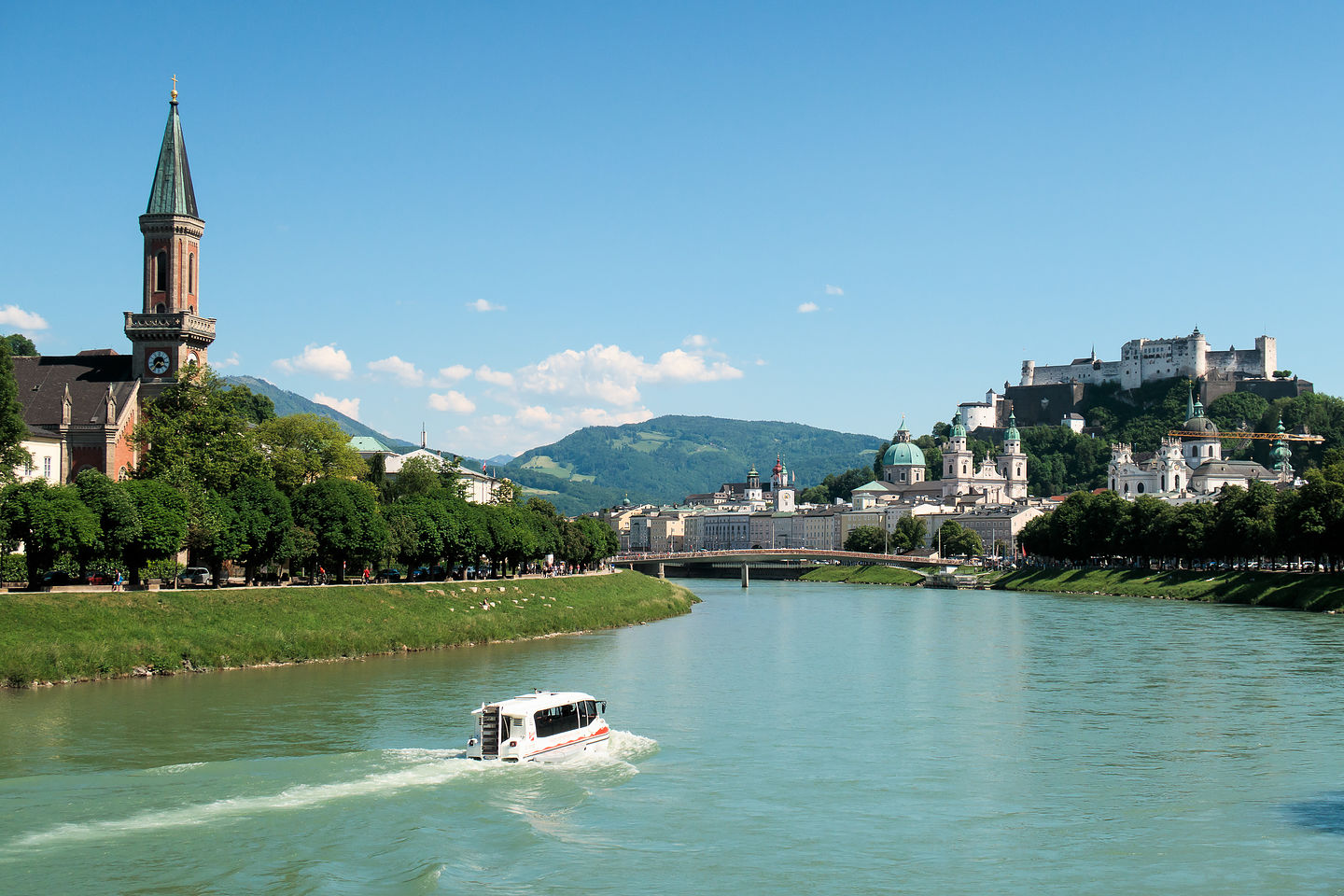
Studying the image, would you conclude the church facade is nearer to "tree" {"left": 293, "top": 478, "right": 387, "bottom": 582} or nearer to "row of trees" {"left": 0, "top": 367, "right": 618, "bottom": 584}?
"row of trees" {"left": 0, "top": 367, "right": 618, "bottom": 584}

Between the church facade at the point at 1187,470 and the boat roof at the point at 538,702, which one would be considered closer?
the boat roof at the point at 538,702

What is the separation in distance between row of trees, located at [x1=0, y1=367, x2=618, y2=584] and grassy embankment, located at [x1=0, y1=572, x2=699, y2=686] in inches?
103

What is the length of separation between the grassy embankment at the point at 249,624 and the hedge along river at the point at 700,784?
3.82 ft

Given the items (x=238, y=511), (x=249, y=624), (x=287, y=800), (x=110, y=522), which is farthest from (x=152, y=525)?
(x=287, y=800)

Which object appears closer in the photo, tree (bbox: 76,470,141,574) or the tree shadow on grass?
the tree shadow on grass

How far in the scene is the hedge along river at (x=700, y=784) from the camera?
65.9 ft

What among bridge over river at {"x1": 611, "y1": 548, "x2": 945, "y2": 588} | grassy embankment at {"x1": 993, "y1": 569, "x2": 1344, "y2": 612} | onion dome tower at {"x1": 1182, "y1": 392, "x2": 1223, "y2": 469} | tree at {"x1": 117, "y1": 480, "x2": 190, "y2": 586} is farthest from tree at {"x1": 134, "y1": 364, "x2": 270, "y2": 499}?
onion dome tower at {"x1": 1182, "y1": 392, "x2": 1223, "y2": 469}

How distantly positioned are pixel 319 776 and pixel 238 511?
27.5 m

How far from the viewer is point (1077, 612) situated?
74312 mm

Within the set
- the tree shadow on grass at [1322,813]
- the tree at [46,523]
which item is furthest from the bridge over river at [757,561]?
the tree shadow on grass at [1322,813]

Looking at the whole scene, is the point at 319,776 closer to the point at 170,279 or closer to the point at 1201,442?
the point at 170,279

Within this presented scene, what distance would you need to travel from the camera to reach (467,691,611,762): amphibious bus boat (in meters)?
27.2

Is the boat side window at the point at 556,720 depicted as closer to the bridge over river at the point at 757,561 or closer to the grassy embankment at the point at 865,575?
the bridge over river at the point at 757,561

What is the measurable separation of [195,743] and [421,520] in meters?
32.6
